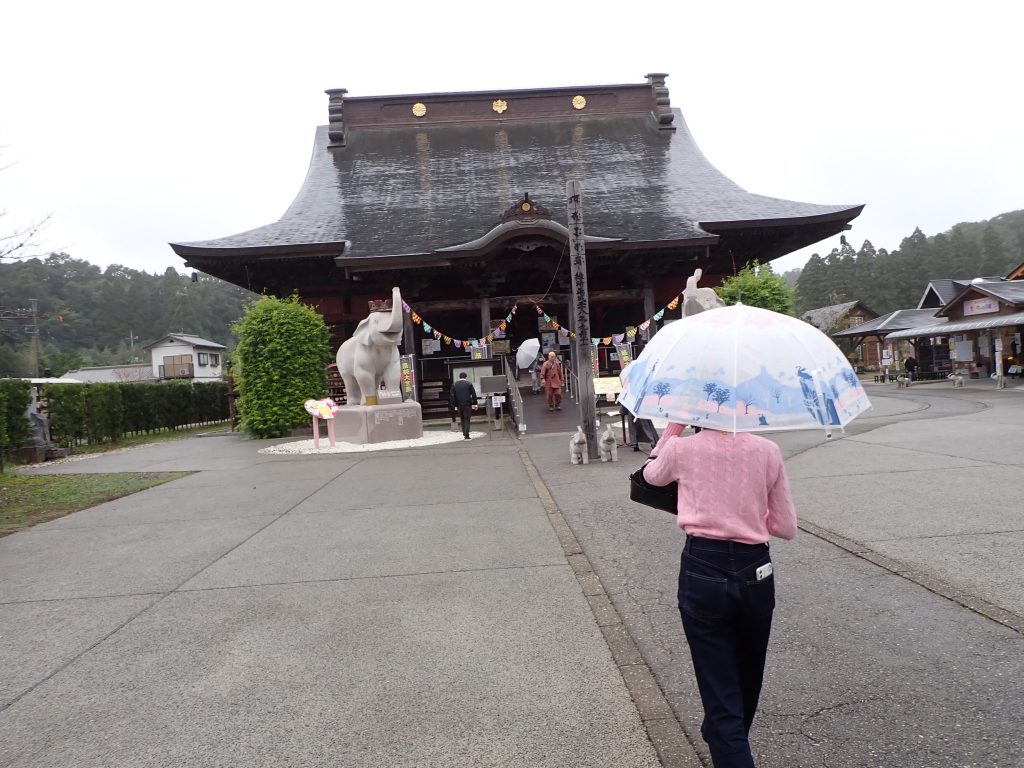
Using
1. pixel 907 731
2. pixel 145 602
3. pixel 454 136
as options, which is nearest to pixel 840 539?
pixel 907 731

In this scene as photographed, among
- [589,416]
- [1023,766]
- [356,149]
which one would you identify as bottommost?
[1023,766]

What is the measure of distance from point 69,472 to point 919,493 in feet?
43.9

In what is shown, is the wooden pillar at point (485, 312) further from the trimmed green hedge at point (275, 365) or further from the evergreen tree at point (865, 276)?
the evergreen tree at point (865, 276)

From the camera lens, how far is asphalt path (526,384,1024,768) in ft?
8.59

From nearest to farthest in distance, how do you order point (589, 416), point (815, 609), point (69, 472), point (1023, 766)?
1. point (1023, 766)
2. point (815, 609)
3. point (589, 416)
4. point (69, 472)

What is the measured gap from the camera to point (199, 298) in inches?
3027

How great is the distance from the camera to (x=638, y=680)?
10.3 ft

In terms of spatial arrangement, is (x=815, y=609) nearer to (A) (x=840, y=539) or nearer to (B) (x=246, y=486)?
(A) (x=840, y=539)

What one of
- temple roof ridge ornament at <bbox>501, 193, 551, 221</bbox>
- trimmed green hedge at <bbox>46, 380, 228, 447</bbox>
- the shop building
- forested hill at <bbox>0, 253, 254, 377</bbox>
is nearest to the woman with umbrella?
temple roof ridge ornament at <bbox>501, 193, 551, 221</bbox>

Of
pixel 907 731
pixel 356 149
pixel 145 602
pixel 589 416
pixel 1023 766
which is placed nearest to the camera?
pixel 1023 766

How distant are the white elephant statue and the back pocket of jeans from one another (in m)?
11.7

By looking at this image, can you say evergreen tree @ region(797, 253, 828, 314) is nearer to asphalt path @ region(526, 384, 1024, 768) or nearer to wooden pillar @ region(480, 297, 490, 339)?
wooden pillar @ region(480, 297, 490, 339)

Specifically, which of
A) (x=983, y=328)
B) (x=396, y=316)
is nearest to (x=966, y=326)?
(x=983, y=328)

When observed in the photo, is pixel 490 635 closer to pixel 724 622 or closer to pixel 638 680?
pixel 638 680
